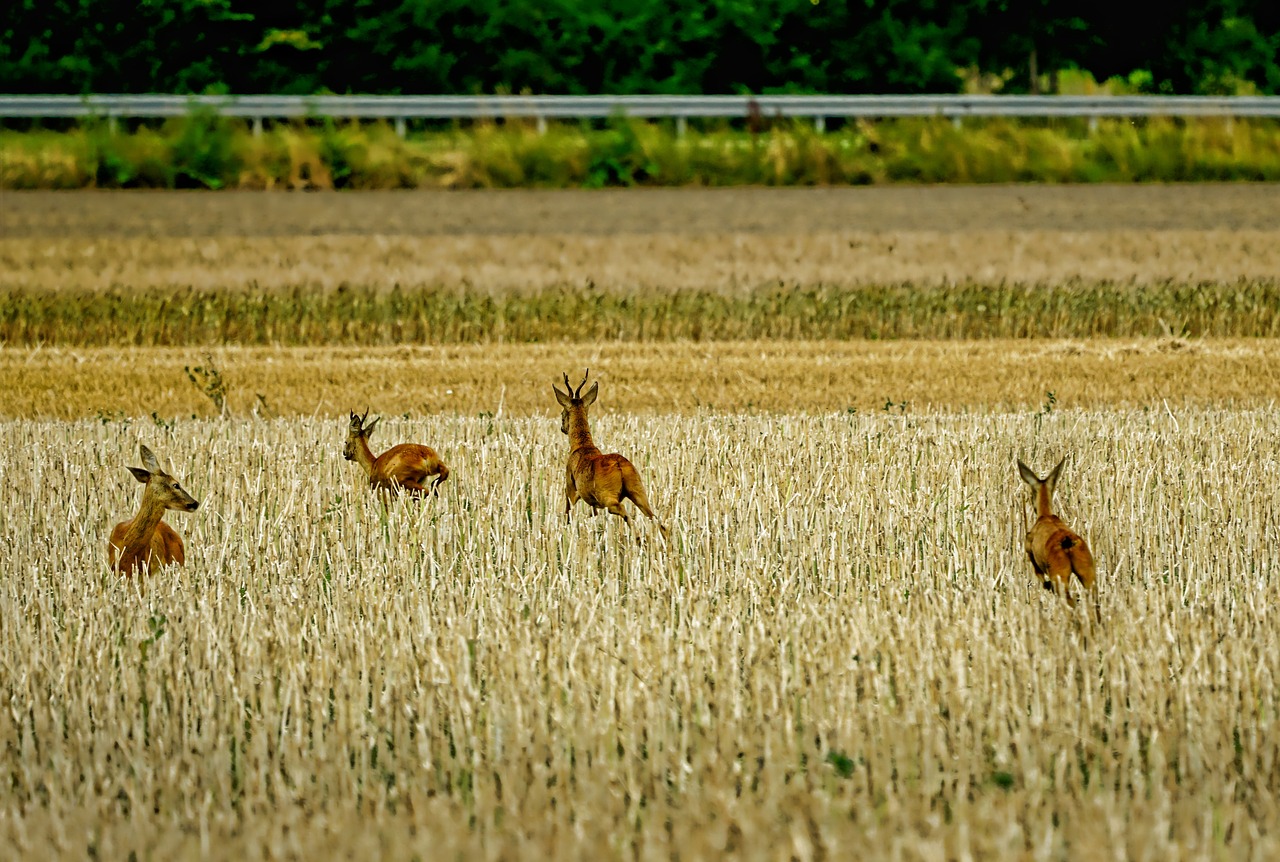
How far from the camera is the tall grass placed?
4.25 metres

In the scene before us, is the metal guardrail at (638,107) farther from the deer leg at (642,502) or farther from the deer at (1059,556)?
the deer at (1059,556)

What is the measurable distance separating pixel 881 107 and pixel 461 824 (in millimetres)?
21760

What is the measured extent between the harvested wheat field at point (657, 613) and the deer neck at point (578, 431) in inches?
14.0

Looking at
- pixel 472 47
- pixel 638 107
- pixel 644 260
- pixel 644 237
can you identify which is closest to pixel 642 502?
pixel 644 260

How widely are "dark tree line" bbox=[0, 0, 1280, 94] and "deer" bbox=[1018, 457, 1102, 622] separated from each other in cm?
2208

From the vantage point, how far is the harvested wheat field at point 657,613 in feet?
14.2

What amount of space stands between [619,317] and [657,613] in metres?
11.3

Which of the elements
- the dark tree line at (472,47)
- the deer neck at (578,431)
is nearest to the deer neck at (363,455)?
the deer neck at (578,431)

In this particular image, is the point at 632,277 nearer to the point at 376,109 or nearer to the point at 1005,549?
the point at 376,109

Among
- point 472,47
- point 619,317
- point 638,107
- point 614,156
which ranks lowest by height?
point 619,317

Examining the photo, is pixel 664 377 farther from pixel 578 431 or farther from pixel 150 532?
pixel 150 532

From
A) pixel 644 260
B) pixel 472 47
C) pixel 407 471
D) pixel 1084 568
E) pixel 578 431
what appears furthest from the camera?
pixel 472 47

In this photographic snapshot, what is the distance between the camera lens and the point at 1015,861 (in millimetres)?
3986

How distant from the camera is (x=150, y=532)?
653 centimetres
